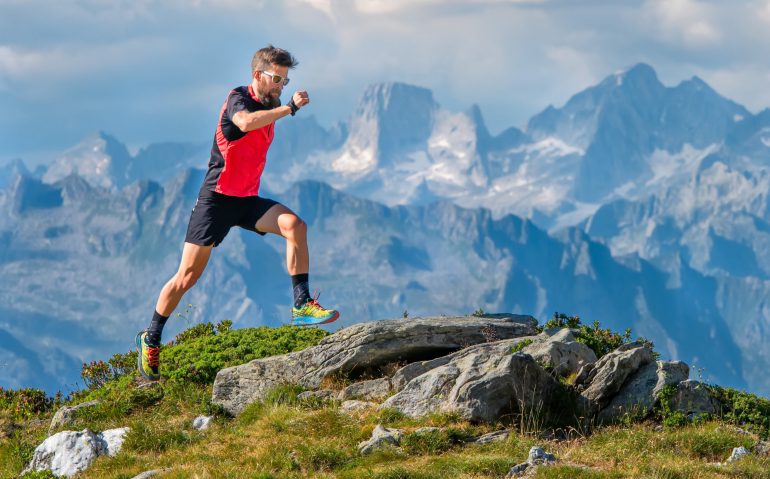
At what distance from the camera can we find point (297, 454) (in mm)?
12820

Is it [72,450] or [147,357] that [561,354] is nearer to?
[147,357]

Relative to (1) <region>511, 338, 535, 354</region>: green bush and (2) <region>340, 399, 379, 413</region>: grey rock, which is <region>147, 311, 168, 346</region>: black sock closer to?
(2) <region>340, 399, 379, 413</region>: grey rock

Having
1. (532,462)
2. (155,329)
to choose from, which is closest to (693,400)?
(532,462)

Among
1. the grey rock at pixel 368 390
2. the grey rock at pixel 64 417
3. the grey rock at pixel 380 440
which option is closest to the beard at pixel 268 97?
the grey rock at pixel 368 390

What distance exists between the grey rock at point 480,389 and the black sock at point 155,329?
14.1 ft

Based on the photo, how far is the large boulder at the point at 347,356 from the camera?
15914mm

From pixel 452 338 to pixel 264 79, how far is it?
17.1 feet

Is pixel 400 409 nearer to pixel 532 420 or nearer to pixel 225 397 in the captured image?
pixel 532 420

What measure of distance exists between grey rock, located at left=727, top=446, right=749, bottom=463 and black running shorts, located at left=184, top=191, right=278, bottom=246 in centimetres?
751

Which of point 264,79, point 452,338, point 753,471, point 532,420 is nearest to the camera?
point 753,471

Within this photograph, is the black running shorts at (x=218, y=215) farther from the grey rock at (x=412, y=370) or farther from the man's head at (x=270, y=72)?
the grey rock at (x=412, y=370)

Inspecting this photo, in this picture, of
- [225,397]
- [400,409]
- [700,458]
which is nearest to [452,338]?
[400,409]

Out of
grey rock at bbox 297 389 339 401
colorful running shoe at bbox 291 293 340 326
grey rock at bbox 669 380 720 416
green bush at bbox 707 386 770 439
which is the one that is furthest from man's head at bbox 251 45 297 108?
green bush at bbox 707 386 770 439

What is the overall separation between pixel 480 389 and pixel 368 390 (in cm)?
231
